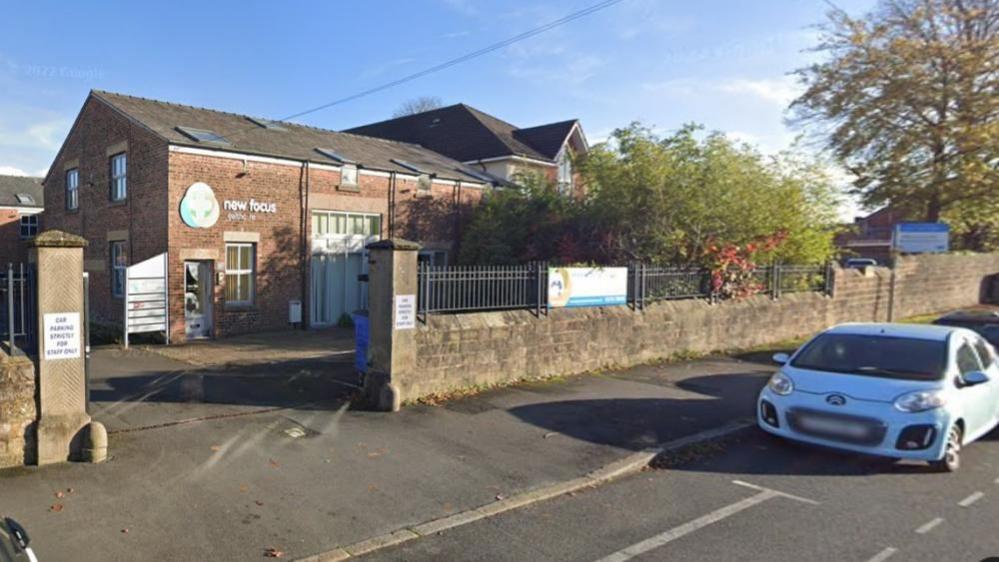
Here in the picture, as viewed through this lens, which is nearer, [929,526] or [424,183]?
[929,526]

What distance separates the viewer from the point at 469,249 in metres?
19.6

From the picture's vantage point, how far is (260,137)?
17656mm

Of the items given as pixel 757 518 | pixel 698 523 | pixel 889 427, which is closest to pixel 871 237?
pixel 889 427

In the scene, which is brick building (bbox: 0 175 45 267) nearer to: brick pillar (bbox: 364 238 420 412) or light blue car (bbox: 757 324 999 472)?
brick pillar (bbox: 364 238 420 412)

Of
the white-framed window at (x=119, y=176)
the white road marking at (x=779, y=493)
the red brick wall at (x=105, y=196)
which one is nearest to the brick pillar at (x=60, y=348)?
the white road marking at (x=779, y=493)

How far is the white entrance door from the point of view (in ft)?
50.3

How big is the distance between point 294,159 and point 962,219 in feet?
88.6

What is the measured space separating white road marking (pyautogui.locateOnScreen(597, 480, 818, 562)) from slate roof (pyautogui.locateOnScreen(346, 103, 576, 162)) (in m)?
21.3

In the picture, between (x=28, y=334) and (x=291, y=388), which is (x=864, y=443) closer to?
Result: (x=291, y=388)

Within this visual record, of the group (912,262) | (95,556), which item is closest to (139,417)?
(95,556)

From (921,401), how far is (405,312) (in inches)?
227

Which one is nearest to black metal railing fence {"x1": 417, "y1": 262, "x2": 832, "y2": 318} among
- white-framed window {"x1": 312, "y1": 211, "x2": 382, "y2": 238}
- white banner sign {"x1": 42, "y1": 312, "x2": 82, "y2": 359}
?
white banner sign {"x1": 42, "y1": 312, "x2": 82, "y2": 359}

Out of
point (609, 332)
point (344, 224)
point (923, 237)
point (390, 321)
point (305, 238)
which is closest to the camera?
point (390, 321)

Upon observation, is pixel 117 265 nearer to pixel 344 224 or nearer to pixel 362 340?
pixel 344 224
